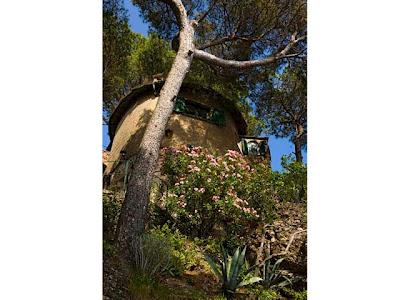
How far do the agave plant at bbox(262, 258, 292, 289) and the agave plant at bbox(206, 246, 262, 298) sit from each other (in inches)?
6.4

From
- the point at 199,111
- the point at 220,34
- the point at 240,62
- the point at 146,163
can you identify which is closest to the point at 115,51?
the point at 220,34

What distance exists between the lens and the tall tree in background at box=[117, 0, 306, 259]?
21.7ft

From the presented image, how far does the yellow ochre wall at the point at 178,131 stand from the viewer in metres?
7.59

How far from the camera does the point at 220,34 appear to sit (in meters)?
7.83

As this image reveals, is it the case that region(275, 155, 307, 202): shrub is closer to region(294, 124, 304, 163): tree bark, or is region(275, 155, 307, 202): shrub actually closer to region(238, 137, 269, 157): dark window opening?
region(294, 124, 304, 163): tree bark

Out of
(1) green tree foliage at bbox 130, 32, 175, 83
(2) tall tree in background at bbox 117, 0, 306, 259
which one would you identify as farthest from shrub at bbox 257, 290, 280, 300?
(1) green tree foliage at bbox 130, 32, 175, 83

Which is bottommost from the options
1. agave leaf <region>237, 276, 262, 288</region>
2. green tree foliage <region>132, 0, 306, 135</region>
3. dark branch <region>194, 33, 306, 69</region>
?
agave leaf <region>237, 276, 262, 288</region>

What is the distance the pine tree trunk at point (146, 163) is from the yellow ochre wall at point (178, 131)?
43.7 inches

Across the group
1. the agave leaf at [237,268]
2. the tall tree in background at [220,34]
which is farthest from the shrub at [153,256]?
the tall tree in background at [220,34]
